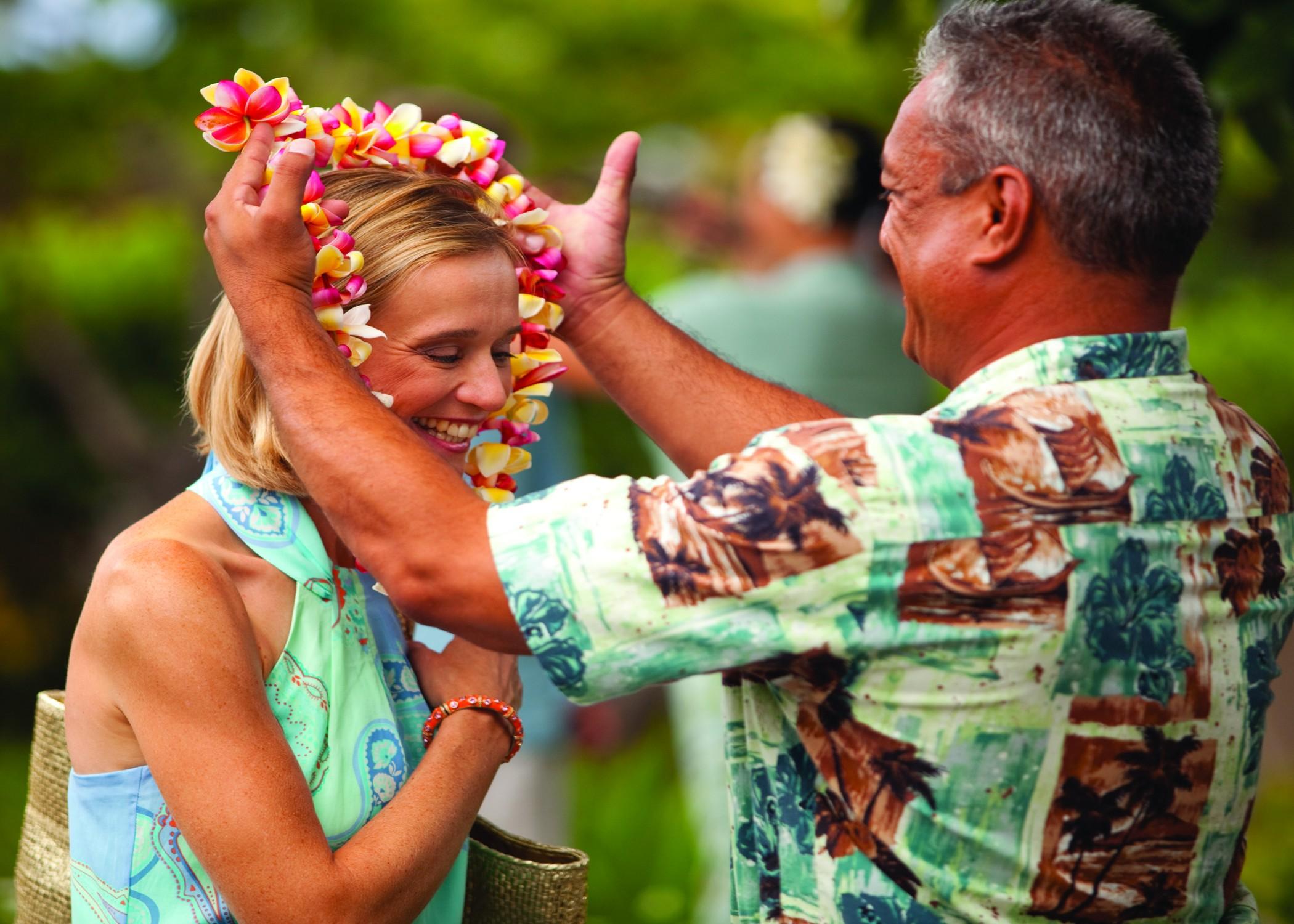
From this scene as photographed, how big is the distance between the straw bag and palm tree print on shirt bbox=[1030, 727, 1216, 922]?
2.53 ft

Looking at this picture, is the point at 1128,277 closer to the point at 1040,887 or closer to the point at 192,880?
the point at 1040,887

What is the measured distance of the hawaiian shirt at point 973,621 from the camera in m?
1.91

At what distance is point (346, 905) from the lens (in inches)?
80.6

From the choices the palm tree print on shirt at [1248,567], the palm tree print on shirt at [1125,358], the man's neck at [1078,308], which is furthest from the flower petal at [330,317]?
the palm tree print on shirt at [1248,567]

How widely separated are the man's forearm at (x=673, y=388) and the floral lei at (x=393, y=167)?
13 centimetres

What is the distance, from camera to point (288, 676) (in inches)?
86.7

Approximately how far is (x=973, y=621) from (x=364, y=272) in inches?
45.0

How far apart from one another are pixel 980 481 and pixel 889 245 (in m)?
0.58

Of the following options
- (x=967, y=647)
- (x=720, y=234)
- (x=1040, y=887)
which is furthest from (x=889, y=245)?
(x=720, y=234)

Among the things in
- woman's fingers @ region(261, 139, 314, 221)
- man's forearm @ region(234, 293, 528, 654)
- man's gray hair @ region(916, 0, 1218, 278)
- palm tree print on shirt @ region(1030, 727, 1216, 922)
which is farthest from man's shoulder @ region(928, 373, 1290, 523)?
woman's fingers @ region(261, 139, 314, 221)

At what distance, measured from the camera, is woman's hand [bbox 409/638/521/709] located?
239cm

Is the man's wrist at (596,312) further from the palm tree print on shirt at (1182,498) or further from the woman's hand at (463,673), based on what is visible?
the palm tree print on shirt at (1182,498)

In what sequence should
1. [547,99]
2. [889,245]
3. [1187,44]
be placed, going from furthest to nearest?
[547,99], [1187,44], [889,245]

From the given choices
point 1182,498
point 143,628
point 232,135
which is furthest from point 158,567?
point 1182,498
